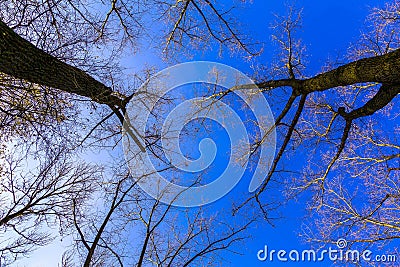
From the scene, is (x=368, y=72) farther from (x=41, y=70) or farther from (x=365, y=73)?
(x=41, y=70)

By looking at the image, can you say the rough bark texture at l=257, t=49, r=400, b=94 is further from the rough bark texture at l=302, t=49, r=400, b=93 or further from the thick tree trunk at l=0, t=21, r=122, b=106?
the thick tree trunk at l=0, t=21, r=122, b=106

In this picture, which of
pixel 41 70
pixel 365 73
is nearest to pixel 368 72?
pixel 365 73

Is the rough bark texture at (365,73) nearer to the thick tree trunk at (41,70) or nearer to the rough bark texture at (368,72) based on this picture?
the rough bark texture at (368,72)

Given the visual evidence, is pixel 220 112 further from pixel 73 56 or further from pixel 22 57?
pixel 22 57

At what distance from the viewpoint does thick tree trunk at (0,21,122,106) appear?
3.54 metres

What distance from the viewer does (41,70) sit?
3777mm

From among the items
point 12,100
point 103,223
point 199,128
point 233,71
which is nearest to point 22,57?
point 12,100

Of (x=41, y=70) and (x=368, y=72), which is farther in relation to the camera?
(x=41, y=70)

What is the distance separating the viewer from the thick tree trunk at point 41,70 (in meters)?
3.54

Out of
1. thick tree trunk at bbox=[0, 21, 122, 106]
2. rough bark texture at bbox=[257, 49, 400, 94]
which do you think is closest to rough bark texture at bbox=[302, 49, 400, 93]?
rough bark texture at bbox=[257, 49, 400, 94]

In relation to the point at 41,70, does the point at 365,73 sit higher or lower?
higher

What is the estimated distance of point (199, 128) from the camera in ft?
16.4

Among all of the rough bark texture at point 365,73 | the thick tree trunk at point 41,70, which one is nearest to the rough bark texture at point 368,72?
the rough bark texture at point 365,73

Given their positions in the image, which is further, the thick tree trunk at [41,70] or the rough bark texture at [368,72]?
the thick tree trunk at [41,70]
